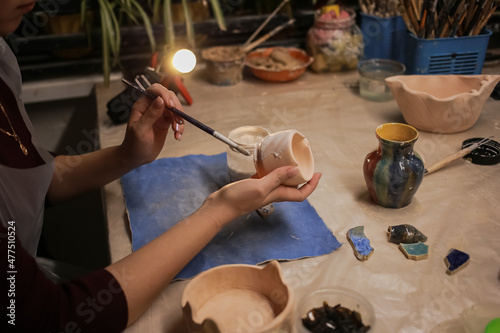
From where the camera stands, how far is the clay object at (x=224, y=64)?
198cm

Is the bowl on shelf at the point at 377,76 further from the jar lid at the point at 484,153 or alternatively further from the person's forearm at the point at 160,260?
the person's forearm at the point at 160,260

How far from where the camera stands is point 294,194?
1059 millimetres

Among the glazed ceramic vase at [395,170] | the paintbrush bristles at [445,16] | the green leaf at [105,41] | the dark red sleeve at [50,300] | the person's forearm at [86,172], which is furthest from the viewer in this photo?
the green leaf at [105,41]

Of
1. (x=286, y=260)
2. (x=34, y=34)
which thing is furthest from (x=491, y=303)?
(x=34, y=34)

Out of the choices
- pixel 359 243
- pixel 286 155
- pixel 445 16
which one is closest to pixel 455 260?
pixel 359 243

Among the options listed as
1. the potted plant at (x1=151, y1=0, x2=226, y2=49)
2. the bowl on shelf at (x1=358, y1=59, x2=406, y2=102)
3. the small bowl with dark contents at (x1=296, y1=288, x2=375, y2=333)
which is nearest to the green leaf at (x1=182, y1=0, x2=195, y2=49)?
the potted plant at (x1=151, y1=0, x2=226, y2=49)

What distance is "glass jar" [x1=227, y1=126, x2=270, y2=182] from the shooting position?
4.03 feet

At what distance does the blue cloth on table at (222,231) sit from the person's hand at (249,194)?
10 centimetres

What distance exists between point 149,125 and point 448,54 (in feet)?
3.99

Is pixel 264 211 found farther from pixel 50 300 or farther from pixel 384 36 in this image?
pixel 384 36

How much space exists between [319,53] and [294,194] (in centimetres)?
118

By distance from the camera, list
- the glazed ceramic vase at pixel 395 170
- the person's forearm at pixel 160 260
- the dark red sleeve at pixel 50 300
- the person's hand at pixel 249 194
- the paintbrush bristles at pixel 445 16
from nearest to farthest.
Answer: the dark red sleeve at pixel 50 300 → the person's forearm at pixel 160 260 → the person's hand at pixel 249 194 → the glazed ceramic vase at pixel 395 170 → the paintbrush bristles at pixel 445 16

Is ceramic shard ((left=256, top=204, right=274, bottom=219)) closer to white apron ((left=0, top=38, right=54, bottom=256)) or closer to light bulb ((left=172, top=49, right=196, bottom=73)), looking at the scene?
white apron ((left=0, top=38, right=54, bottom=256))

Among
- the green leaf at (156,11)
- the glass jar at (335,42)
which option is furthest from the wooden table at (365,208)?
the green leaf at (156,11)
